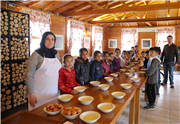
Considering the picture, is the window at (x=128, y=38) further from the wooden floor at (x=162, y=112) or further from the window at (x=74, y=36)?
the wooden floor at (x=162, y=112)

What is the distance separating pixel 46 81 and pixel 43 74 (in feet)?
0.38

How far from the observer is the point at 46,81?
6.64 ft

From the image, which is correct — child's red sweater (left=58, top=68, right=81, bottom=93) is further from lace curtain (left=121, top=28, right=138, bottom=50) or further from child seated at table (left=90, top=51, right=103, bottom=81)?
lace curtain (left=121, top=28, right=138, bottom=50)

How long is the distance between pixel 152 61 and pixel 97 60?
128cm

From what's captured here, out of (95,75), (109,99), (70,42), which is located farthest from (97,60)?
(70,42)

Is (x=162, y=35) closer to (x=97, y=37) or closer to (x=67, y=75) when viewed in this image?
(x=97, y=37)

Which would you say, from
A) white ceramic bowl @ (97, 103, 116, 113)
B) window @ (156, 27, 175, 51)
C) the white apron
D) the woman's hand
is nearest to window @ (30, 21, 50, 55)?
the white apron

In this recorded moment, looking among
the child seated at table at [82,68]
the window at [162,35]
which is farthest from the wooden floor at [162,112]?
the window at [162,35]

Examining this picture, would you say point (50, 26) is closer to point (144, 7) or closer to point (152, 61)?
point (144, 7)

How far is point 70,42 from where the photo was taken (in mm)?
7016

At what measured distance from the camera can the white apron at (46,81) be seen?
1983 mm

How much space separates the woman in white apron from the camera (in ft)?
6.19

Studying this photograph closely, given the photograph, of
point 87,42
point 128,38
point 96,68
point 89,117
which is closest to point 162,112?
point 96,68

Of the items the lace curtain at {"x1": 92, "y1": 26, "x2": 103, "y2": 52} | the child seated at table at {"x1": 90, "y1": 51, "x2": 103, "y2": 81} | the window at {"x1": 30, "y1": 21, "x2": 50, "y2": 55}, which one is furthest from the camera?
the lace curtain at {"x1": 92, "y1": 26, "x2": 103, "y2": 52}
